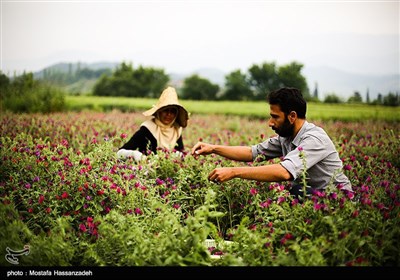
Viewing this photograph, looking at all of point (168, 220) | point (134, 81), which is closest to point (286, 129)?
point (168, 220)

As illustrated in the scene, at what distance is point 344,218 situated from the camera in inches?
104

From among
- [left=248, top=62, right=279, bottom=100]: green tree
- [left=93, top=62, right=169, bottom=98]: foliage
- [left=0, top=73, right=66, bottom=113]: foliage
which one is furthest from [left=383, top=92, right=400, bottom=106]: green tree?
[left=93, top=62, right=169, bottom=98]: foliage

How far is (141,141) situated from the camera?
477cm

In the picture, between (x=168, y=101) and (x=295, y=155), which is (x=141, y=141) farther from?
(x=295, y=155)

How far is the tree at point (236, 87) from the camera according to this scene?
20.3m

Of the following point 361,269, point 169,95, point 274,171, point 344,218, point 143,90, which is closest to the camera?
point 361,269

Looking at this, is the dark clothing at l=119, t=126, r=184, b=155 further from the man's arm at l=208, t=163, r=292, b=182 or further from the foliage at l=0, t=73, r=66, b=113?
the foliage at l=0, t=73, r=66, b=113

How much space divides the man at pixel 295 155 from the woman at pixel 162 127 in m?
1.67

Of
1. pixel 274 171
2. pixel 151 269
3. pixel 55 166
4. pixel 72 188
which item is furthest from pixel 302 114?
pixel 55 166

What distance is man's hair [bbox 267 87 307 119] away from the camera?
3158 millimetres

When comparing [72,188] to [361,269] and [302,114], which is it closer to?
[302,114]

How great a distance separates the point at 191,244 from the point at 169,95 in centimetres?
254

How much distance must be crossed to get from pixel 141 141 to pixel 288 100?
2.10 meters

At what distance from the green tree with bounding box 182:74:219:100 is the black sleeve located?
17931mm
